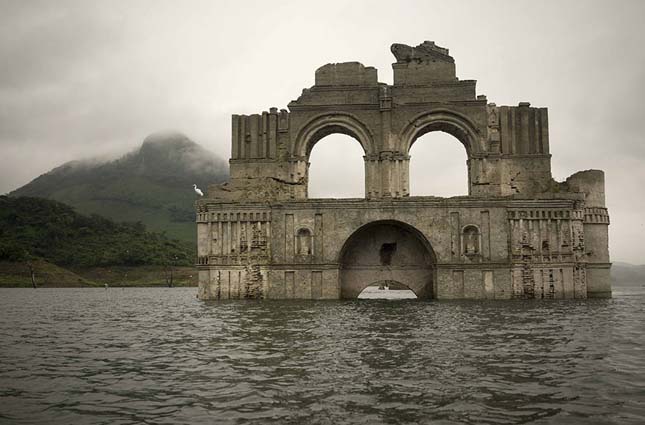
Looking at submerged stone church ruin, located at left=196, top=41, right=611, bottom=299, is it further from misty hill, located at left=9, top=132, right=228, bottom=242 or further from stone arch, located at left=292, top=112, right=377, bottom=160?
misty hill, located at left=9, top=132, right=228, bottom=242

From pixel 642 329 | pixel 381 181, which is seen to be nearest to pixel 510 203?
pixel 381 181

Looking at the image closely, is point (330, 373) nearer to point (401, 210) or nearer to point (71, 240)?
point (401, 210)

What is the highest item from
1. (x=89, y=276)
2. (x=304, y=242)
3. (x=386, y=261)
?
(x=304, y=242)

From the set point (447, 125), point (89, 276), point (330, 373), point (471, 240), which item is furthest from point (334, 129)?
point (89, 276)

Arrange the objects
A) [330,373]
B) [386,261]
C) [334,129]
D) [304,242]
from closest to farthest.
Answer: [330,373], [304,242], [386,261], [334,129]

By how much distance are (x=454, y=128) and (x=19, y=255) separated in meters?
66.4

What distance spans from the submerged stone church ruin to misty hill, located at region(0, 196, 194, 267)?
58215mm

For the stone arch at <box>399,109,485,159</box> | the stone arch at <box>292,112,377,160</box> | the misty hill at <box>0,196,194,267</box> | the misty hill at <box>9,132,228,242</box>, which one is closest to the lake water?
the stone arch at <box>399,109,485,159</box>

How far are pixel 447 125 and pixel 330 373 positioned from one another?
25887 millimetres

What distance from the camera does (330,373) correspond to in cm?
951

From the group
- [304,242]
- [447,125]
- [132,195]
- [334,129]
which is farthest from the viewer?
[132,195]

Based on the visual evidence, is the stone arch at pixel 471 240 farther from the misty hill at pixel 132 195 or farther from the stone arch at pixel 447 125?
the misty hill at pixel 132 195

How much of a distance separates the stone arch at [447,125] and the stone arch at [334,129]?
76.5 inches

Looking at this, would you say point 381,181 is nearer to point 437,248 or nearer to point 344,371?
point 437,248
